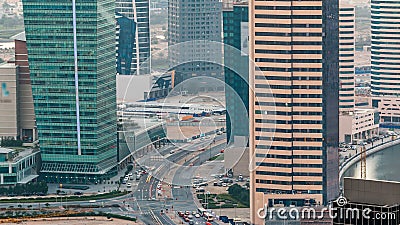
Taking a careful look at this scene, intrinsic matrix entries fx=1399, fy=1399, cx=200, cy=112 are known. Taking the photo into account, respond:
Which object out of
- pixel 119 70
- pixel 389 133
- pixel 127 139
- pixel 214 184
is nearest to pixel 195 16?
pixel 119 70

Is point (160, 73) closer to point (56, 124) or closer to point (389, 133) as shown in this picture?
point (389, 133)

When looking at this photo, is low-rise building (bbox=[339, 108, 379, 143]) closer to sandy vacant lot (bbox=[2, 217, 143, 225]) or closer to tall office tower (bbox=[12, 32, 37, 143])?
tall office tower (bbox=[12, 32, 37, 143])

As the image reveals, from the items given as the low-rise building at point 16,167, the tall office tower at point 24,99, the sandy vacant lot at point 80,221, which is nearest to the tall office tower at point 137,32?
the tall office tower at point 24,99

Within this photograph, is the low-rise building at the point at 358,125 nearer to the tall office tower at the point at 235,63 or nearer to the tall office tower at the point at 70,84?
the tall office tower at the point at 235,63

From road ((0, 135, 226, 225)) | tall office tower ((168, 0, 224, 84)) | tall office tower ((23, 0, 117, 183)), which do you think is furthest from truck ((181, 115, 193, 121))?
tall office tower ((168, 0, 224, 84))

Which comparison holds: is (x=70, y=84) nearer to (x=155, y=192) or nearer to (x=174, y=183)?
(x=174, y=183)

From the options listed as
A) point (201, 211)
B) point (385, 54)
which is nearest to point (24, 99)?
point (201, 211)
